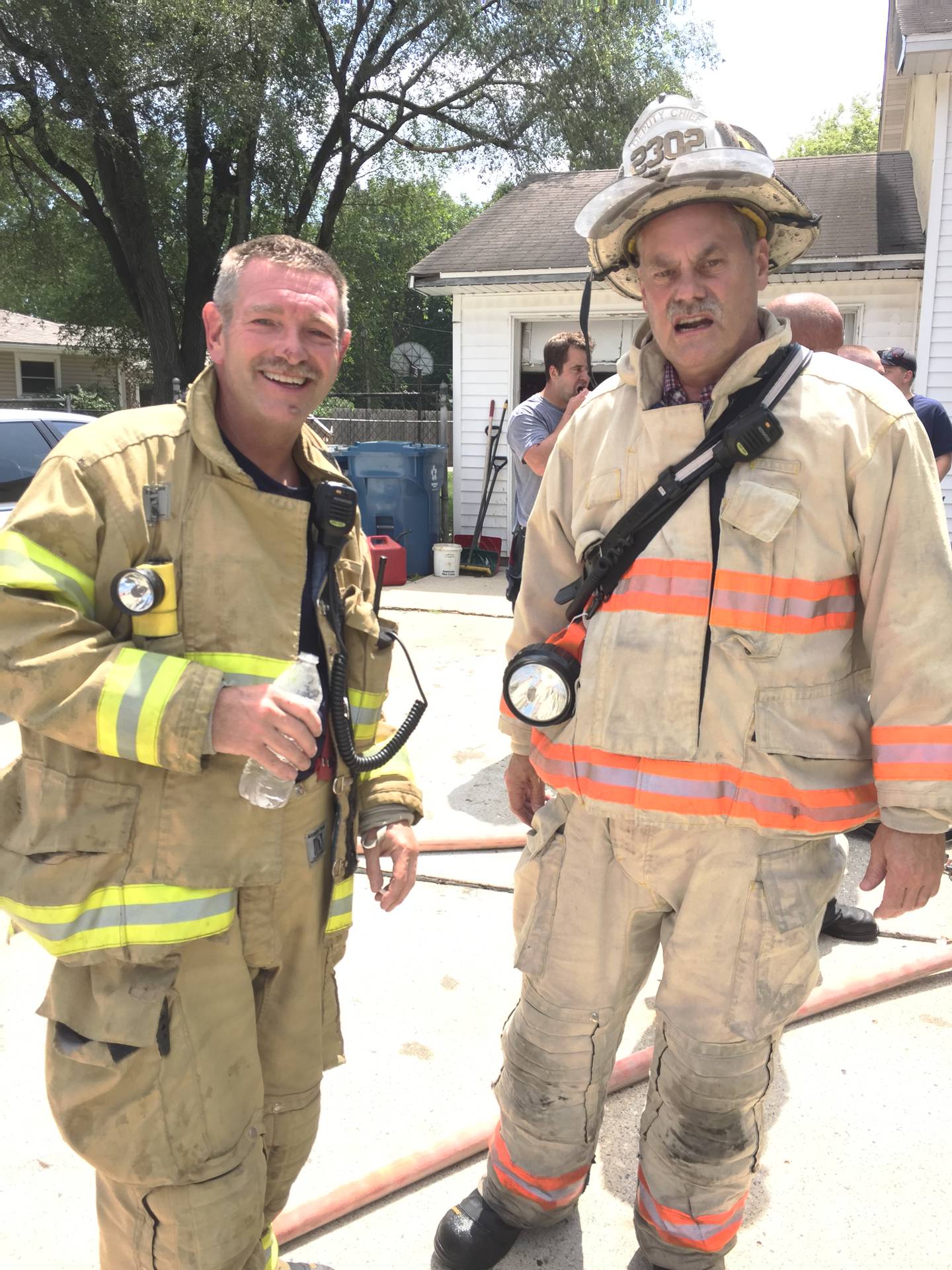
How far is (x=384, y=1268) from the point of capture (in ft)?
6.94

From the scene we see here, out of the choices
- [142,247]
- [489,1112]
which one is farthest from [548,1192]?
[142,247]

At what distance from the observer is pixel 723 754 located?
1.82 meters

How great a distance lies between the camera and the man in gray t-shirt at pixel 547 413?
4402mm

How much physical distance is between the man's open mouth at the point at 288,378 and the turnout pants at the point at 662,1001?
1.04 meters

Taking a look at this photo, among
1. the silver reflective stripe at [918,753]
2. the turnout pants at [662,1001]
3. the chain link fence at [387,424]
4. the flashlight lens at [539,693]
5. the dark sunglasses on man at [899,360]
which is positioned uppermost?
the chain link fence at [387,424]

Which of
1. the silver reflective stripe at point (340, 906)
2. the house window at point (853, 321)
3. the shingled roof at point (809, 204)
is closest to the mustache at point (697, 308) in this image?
the silver reflective stripe at point (340, 906)

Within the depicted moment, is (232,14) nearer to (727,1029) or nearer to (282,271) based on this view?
(282,271)

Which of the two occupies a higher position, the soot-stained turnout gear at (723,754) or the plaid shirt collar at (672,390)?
the plaid shirt collar at (672,390)

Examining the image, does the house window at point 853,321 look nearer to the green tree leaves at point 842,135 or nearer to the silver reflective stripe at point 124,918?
the silver reflective stripe at point 124,918

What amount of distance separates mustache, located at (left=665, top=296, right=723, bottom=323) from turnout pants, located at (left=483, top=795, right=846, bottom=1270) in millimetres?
1031

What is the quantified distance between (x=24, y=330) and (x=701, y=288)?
106ft

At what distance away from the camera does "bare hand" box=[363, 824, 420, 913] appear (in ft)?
6.73

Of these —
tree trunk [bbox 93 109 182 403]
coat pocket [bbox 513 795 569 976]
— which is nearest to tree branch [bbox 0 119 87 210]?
tree trunk [bbox 93 109 182 403]

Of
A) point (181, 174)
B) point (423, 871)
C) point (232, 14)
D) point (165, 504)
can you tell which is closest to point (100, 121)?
point (232, 14)
